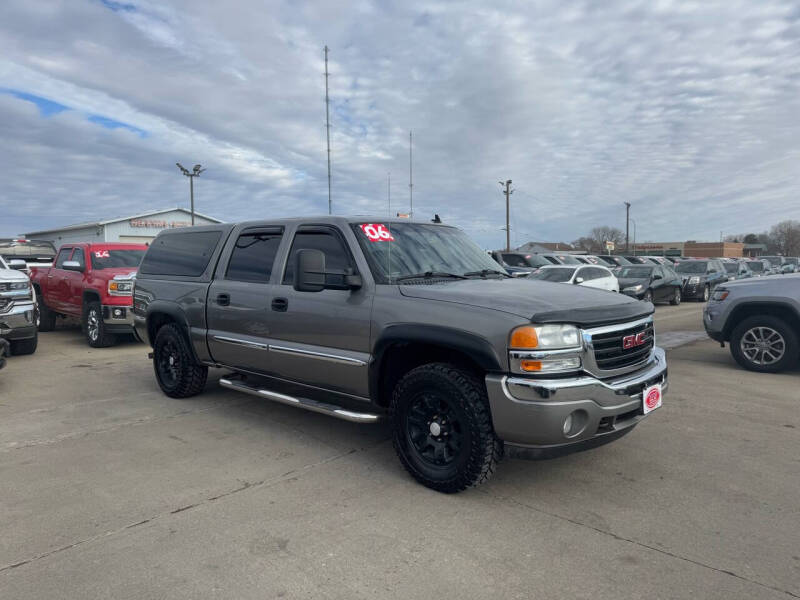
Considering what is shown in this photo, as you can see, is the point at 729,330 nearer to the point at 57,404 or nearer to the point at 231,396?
the point at 231,396

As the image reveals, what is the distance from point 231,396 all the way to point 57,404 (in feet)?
5.73

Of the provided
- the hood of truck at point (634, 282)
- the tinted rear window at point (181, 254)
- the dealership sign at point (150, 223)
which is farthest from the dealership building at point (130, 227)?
the tinted rear window at point (181, 254)

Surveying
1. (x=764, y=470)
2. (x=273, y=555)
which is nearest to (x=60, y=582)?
(x=273, y=555)

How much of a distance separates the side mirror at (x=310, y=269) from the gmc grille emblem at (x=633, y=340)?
81.7 inches

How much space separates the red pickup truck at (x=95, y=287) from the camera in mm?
9281

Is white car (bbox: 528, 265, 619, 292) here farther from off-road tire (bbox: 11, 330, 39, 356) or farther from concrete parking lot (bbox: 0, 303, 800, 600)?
off-road tire (bbox: 11, 330, 39, 356)

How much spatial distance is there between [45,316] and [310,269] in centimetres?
1064

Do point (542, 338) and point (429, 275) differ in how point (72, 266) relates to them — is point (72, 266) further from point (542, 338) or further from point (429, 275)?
point (542, 338)

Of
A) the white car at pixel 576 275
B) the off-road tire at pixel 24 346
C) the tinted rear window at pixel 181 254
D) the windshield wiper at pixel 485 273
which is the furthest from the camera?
the white car at pixel 576 275

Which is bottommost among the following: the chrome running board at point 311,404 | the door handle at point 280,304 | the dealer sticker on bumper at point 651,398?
the chrome running board at point 311,404

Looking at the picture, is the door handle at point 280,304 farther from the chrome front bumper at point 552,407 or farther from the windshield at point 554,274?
the windshield at point 554,274

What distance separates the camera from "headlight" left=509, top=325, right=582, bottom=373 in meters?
3.24

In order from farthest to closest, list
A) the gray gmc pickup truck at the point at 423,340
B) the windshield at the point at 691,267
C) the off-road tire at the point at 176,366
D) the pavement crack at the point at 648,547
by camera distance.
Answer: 1. the windshield at the point at 691,267
2. the off-road tire at the point at 176,366
3. the gray gmc pickup truck at the point at 423,340
4. the pavement crack at the point at 648,547

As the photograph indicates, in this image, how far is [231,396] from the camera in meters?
6.25
